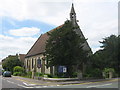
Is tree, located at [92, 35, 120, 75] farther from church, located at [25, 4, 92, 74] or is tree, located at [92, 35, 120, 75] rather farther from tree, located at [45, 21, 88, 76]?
tree, located at [45, 21, 88, 76]

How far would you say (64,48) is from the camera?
25.8 meters

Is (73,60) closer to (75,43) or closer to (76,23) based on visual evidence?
(75,43)

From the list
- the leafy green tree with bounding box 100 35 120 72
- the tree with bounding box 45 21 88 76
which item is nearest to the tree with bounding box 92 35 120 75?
the leafy green tree with bounding box 100 35 120 72

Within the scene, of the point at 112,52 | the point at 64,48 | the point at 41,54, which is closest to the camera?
the point at 64,48

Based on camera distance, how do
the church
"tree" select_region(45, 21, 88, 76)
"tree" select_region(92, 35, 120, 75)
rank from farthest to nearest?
the church, "tree" select_region(92, 35, 120, 75), "tree" select_region(45, 21, 88, 76)

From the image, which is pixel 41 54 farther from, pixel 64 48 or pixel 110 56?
pixel 64 48

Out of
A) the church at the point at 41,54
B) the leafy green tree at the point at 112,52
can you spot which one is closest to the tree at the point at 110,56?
the leafy green tree at the point at 112,52

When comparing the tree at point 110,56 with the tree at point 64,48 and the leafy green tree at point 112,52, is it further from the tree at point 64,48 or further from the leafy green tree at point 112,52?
the tree at point 64,48

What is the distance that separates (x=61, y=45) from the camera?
26.1 m

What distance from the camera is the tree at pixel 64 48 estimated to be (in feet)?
83.5

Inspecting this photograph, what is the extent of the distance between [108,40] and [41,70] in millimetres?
18332

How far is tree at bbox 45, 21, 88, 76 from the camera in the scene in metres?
25.4

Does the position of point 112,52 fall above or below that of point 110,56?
above

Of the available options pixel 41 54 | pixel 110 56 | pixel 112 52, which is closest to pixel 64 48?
pixel 110 56
